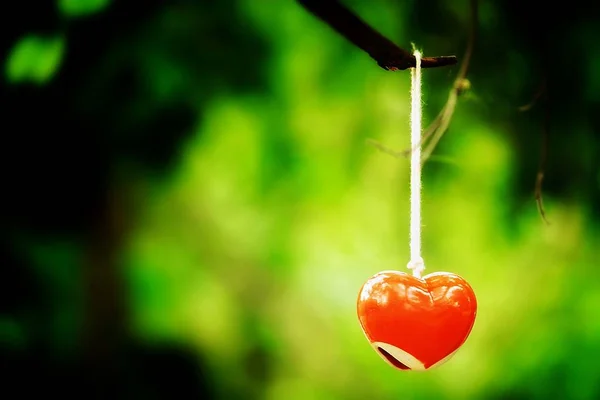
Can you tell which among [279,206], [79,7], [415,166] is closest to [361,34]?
[415,166]

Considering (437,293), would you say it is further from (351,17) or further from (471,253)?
(471,253)

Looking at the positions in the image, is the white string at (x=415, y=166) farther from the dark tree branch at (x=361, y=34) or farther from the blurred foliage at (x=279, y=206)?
the blurred foliage at (x=279, y=206)

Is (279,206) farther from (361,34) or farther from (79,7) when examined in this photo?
(361,34)

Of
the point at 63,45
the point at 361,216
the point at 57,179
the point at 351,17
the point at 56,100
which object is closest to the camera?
the point at 351,17

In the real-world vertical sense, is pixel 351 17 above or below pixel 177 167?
below

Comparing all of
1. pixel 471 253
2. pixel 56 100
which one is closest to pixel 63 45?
pixel 56 100

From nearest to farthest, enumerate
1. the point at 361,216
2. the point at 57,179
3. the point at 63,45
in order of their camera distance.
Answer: the point at 63,45 → the point at 57,179 → the point at 361,216

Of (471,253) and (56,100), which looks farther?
(471,253)

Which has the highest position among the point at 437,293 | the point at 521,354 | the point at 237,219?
the point at 237,219
